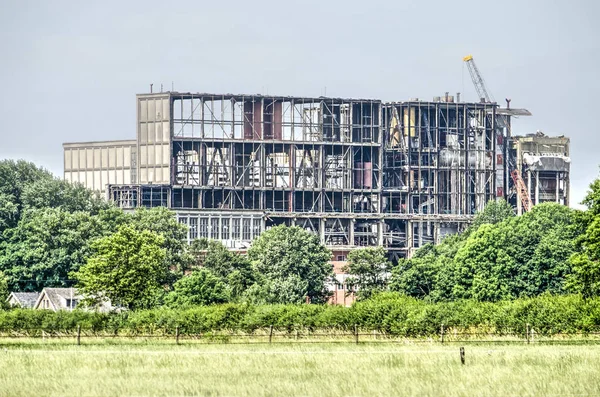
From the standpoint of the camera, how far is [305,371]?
70.4 metres

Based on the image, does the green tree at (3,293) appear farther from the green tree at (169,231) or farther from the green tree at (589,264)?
the green tree at (589,264)

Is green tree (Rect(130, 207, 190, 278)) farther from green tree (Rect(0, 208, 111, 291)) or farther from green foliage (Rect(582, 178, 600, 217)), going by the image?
green foliage (Rect(582, 178, 600, 217))

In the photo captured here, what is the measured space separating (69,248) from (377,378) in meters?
101

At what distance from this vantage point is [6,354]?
8200cm

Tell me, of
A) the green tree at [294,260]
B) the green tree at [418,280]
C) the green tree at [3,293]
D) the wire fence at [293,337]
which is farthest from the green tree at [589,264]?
the green tree at [294,260]

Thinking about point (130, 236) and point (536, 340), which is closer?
point (536, 340)

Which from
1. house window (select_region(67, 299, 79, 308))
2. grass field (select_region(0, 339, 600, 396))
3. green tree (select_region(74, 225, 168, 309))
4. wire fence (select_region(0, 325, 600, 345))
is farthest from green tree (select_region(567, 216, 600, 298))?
house window (select_region(67, 299, 79, 308))

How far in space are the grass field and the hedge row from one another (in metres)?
14.9

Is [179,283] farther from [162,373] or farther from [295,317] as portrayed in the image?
[162,373]

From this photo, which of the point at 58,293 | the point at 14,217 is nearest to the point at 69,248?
the point at 58,293

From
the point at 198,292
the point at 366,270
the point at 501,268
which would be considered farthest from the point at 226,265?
the point at 501,268

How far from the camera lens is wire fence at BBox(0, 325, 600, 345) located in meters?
96.8

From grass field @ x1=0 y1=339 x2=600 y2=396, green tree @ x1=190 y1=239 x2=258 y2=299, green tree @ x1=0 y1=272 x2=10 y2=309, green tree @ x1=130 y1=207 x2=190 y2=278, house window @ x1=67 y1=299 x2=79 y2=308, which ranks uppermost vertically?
green tree @ x1=130 y1=207 x2=190 y2=278

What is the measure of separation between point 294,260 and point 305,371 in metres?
107
